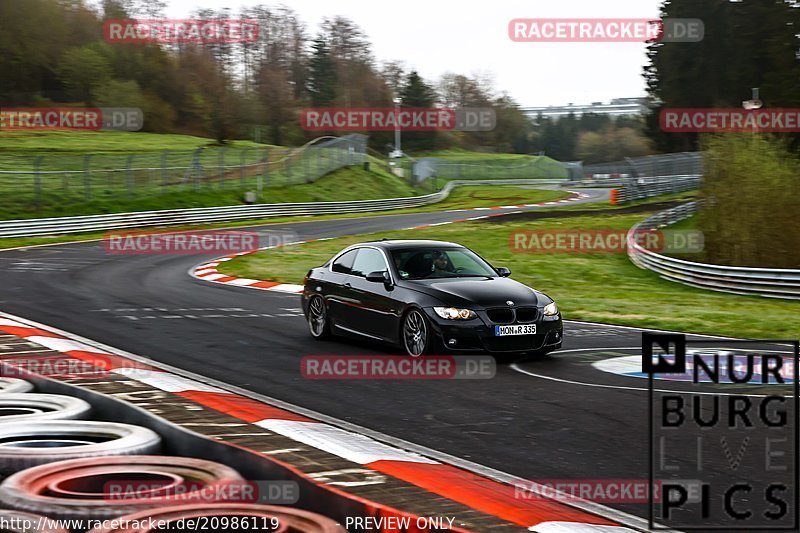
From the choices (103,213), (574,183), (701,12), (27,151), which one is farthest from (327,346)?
(574,183)

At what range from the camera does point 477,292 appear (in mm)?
12000

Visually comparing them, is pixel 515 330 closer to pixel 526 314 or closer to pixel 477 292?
pixel 526 314

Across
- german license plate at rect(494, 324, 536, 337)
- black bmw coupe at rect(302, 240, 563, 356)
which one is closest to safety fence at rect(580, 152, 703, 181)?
black bmw coupe at rect(302, 240, 563, 356)

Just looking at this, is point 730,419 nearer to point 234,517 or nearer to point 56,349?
point 234,517

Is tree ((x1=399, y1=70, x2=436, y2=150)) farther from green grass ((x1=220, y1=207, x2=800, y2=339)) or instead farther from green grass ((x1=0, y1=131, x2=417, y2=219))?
green grass ((x1=220, y1=207, x2=800, y2=339))

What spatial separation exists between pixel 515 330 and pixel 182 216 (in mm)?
35285

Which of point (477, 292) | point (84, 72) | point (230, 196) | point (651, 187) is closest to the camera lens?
point (477, 292)

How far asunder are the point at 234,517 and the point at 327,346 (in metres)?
8.36

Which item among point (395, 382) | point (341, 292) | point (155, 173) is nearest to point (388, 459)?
point (395, 382)

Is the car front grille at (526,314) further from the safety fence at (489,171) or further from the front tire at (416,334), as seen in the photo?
the safety fence at (489,171)

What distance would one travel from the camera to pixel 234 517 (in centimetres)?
502

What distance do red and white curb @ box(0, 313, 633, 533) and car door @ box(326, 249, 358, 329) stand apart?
273 centimetres

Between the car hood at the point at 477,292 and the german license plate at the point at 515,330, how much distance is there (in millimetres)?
251

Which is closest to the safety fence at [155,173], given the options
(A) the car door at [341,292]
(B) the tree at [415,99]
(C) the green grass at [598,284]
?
(C) the green grass at [598,284]
